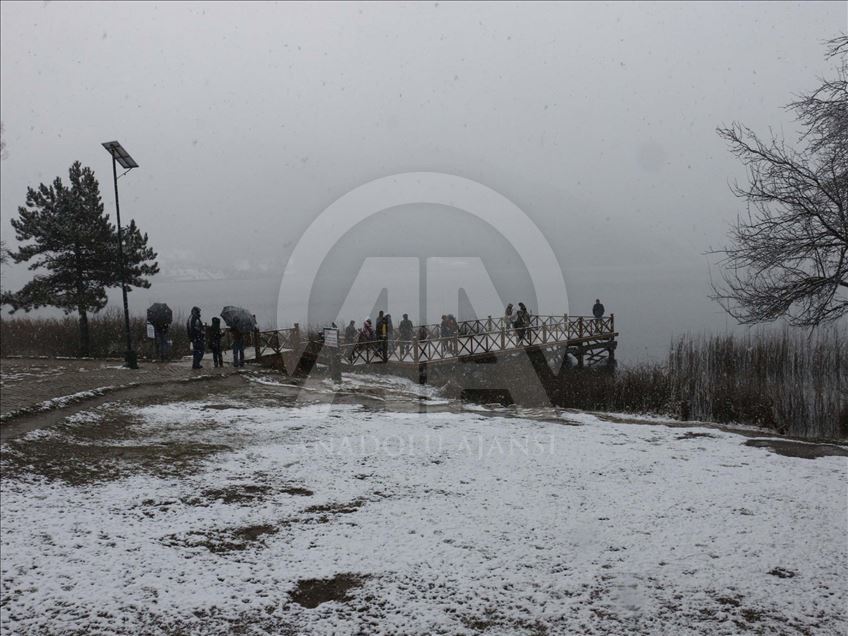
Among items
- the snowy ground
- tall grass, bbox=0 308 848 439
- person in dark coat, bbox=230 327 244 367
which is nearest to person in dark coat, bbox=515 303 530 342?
tall grass, bbox=0 308 848 439

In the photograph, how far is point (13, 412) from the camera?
1162 centimetres

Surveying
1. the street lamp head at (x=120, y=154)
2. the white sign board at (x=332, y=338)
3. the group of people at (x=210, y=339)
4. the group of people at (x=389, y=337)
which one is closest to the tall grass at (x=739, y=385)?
the group of people at (x=389, y=337)

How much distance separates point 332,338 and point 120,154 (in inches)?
367

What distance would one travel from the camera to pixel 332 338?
19859mm

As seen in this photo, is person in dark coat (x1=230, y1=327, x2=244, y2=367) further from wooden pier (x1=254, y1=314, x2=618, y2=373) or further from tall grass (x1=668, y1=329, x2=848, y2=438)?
tall grass (x1=668, y1=329, x2=848, y2=438)

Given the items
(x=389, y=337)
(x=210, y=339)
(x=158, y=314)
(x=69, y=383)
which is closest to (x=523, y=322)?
(x=389, y=337)

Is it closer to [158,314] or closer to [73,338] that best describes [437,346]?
[158,314]

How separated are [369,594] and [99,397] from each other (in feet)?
35.6

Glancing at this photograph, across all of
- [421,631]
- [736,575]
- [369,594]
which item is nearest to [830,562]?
[736,575]

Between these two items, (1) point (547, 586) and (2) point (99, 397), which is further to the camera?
(2) point (99, 397)

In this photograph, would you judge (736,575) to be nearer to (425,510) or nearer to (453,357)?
(425,510)

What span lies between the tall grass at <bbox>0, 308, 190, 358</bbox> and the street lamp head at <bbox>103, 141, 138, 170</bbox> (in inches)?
411

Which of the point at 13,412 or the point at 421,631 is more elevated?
the point at 13,412

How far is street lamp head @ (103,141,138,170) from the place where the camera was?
720 inches
